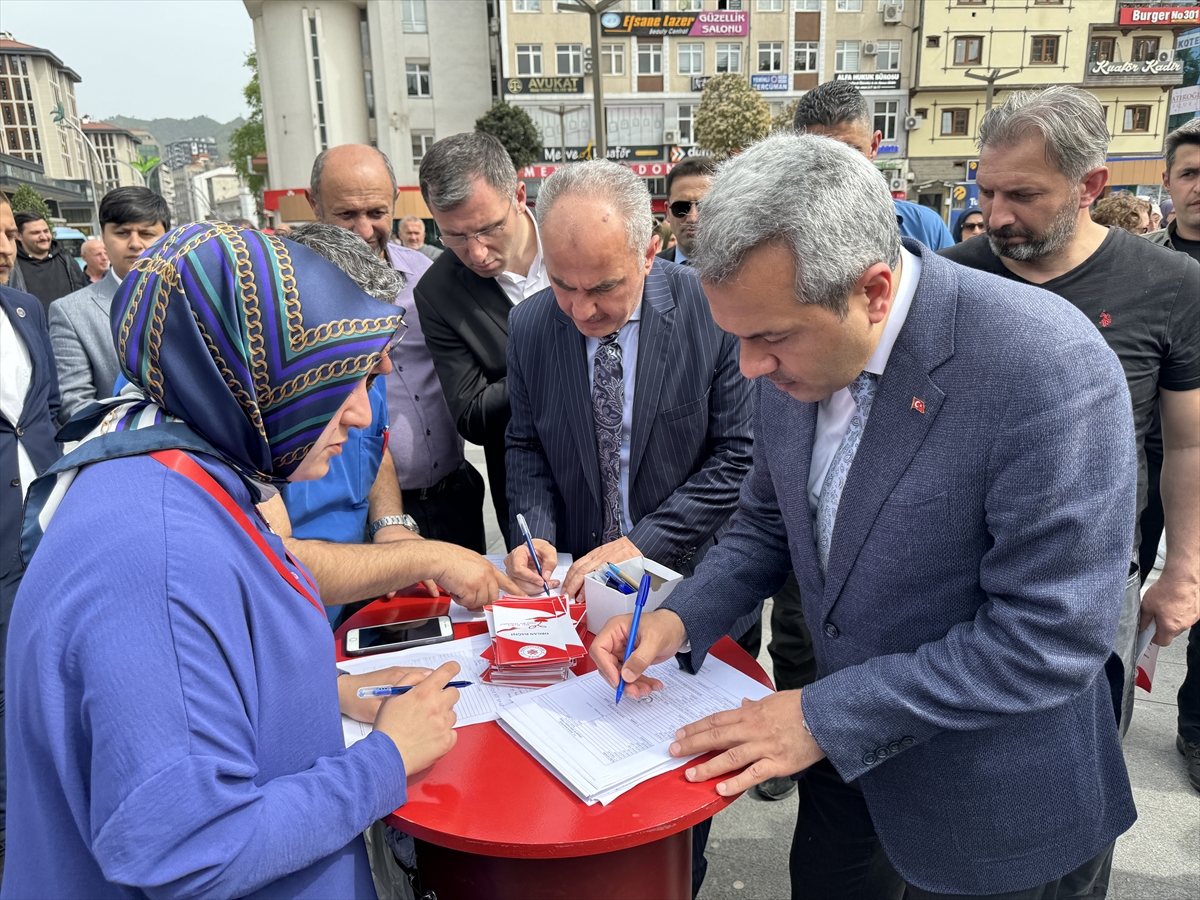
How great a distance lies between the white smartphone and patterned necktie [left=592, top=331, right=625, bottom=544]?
2.15ft

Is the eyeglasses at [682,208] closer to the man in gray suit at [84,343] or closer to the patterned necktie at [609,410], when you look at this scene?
the patterned necktie at [609,410]

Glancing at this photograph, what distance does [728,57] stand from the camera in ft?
105

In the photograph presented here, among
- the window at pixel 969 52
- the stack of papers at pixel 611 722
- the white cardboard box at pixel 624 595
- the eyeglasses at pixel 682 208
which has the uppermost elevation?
A: the window at pixel 969 52

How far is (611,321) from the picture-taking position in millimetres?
Result: 2195

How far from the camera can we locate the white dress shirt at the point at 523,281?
2.97 metres

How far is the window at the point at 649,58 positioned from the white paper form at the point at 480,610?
33618mm

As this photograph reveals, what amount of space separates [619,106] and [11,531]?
107ft

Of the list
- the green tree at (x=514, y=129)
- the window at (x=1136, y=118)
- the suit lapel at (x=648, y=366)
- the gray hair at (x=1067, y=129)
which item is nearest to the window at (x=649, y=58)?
the green tree at (x=514, y=129)

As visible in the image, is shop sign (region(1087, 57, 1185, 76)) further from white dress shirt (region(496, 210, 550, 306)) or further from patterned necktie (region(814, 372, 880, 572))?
patterned necktie (region(814, 372, 880, 572))

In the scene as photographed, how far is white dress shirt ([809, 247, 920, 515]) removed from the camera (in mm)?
1220

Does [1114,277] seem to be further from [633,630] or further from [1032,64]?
[1032,64]

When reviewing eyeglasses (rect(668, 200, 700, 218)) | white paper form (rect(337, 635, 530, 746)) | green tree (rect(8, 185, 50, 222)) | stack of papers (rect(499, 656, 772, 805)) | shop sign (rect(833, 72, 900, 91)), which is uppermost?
shop sign (rect(833, 72, 900, 91))

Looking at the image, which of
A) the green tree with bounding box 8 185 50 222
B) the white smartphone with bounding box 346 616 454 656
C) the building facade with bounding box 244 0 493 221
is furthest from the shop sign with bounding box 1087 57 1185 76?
the green tree with bounding box 8 185 50 222

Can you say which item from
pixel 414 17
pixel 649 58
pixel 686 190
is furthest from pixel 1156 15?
pixel 686 190
